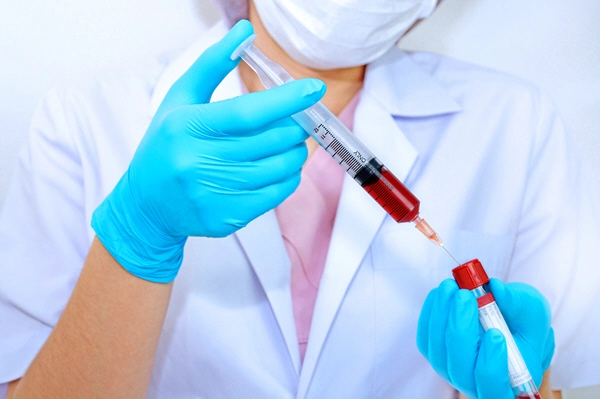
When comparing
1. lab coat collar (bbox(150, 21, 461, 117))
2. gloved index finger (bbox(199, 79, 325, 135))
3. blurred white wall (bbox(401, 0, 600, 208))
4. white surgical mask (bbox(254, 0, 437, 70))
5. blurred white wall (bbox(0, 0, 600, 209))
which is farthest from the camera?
blurred white wall (bbox(401, 0, 600, 208))

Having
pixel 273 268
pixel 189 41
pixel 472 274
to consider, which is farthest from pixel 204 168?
pixel 189 41

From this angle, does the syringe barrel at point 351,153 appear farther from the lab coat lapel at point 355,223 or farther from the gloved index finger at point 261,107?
the lab coat lapel at point 355,223

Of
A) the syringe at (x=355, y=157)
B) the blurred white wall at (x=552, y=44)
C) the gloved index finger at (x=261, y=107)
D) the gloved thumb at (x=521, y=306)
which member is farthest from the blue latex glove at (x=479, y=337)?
the blurred white wall at (x=552, y=44)

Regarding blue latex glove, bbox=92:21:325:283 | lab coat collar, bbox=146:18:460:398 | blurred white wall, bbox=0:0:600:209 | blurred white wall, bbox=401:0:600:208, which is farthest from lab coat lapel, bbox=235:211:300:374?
blurred white wall, bbox=401:0:600:208

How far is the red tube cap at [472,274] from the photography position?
69 cm

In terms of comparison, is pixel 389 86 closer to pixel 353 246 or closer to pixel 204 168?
pixel 353 246

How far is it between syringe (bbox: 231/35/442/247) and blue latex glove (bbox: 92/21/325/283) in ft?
0.08

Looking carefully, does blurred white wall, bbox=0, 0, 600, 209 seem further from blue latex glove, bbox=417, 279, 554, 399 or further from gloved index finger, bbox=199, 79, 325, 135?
blue latex glove, bbox=417, 279, 554, 399

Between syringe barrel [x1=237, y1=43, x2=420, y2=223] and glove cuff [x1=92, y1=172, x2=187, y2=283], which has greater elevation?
glove cuff [x1=92, y1=172, x2=187, y2=283]

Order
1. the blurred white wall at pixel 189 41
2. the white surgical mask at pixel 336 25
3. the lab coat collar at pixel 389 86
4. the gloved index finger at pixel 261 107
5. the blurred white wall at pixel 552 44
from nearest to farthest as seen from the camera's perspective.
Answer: the gloved index finger at pixel 261 107 → the white surgical mask at pixel 336 25 → the lab coat collar at pixel 389 86 → the blurred white wall at pixel 189 41 → the blurred white wall at pixel 552 44

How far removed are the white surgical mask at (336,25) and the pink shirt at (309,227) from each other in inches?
7.1

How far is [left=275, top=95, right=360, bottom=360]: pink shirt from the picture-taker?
95 cm

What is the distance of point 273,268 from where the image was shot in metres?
0.89

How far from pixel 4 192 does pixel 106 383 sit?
567 mm
